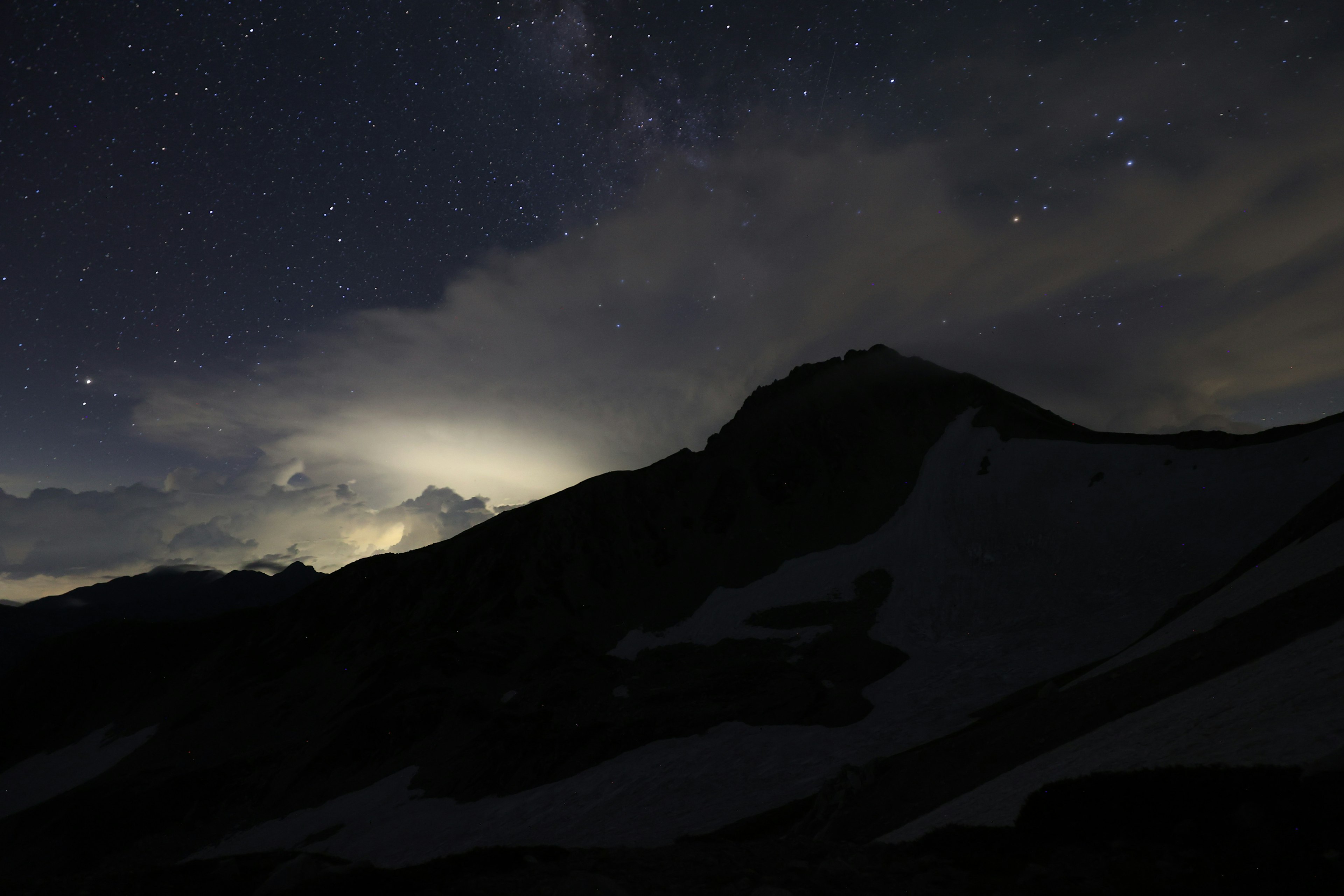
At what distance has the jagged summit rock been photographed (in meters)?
17.2

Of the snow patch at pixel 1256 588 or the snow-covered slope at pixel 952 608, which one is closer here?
the snow patch at pixel 1256 588

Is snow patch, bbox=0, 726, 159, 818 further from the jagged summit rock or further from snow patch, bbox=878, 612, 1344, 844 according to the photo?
snow patch, bbox=878, 612, 1344, 844

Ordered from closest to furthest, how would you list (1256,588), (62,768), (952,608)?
(1256,588) → (952,608) → (62,768)

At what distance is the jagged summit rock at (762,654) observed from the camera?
17.2 meters

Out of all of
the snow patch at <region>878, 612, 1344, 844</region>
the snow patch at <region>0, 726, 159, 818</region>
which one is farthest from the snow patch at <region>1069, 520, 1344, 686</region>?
the snow patch at <region>0, 726, 159, 818</region>

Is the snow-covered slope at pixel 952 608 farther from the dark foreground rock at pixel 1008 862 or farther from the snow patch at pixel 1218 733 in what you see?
the dark foreground rock at pixel 1008 862

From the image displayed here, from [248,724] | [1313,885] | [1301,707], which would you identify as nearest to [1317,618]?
[1301,707]

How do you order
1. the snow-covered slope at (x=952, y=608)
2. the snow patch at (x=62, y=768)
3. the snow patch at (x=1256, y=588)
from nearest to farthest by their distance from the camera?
the snow patch at (x=1256, y=588) < the snow-covered slope at (x=952, y=608) < the snow patch at (x=62, y=768)

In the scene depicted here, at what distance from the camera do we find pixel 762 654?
56156 millimetres

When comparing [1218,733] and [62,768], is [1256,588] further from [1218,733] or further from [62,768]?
[62,768]

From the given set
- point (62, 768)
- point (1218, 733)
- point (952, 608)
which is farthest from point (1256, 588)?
point (62, 768)

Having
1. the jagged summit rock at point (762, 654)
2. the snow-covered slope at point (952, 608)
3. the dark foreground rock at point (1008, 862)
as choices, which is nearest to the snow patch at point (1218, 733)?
the jagged summit rock at point (762, 654)

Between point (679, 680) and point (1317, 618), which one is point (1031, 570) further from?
point (1317, 618)

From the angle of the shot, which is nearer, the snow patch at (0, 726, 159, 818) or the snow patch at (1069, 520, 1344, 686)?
the snow patch at (1069, 520, 1344, 686)
